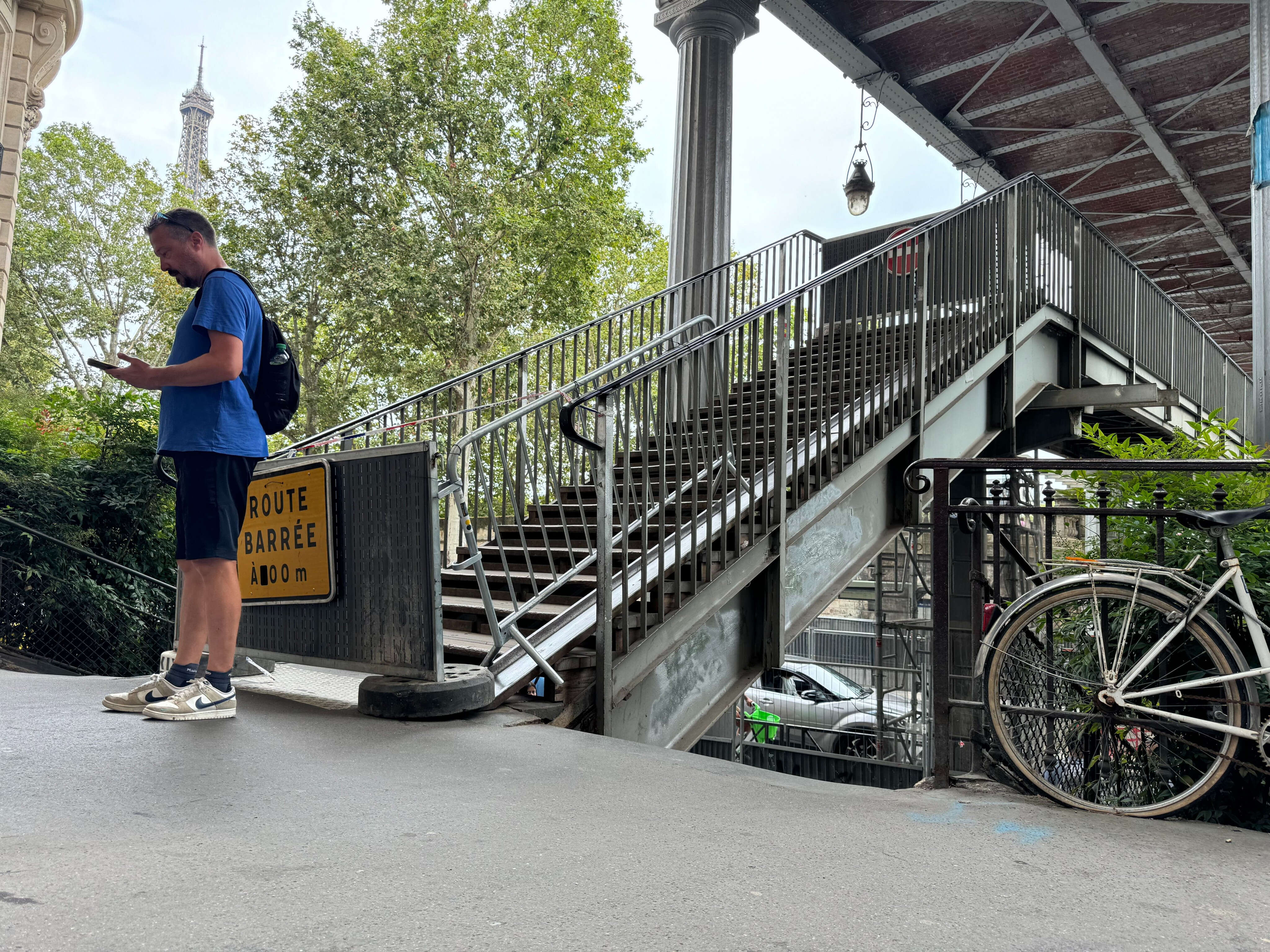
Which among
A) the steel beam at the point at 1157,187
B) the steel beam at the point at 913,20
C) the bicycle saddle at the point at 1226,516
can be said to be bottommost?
the bicycle saddle at the point at 1226,516

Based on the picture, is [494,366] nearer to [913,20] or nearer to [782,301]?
[782,301]

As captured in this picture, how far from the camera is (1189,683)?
8.60 ft

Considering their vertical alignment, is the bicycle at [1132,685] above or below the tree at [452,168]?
below

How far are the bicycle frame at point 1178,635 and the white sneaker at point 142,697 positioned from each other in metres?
3.31

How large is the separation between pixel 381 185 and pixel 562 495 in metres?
11.7

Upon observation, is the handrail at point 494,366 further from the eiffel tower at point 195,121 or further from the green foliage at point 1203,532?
the eiffel tower at point 195,121

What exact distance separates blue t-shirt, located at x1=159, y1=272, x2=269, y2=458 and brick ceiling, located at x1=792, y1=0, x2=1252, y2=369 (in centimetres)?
1063

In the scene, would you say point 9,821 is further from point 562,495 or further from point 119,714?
point 562,495

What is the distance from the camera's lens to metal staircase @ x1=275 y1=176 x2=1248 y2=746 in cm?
399

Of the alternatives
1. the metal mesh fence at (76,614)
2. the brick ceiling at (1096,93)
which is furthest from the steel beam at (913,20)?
the metal mesh fence at (76,614)

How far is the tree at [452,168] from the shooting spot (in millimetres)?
15727

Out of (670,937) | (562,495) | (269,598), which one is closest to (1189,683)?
(670,937)

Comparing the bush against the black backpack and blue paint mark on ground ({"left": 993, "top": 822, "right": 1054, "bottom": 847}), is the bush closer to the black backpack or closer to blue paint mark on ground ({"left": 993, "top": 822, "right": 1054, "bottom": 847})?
the black backpack

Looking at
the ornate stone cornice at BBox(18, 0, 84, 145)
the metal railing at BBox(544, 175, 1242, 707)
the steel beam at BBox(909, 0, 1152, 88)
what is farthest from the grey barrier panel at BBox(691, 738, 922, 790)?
the ornate stone cornice at BBox(18, 0, 84, 145)
